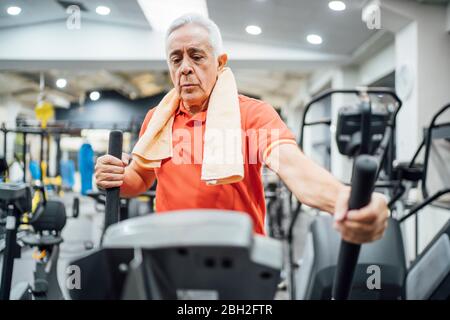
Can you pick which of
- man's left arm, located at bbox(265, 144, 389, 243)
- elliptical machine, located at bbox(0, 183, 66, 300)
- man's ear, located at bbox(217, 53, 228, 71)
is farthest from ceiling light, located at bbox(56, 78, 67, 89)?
man's left arm, located at bbox(265, 144, 389, 243)

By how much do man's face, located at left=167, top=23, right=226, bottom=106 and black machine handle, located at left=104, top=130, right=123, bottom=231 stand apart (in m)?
0.24

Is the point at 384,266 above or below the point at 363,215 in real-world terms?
below

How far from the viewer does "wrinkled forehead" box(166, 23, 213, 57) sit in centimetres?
108

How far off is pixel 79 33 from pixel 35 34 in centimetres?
37

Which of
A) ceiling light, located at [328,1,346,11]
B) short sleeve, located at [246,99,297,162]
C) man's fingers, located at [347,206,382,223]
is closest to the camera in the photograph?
man's fingers, located at [347,206,382,223]

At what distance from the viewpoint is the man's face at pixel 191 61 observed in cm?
108

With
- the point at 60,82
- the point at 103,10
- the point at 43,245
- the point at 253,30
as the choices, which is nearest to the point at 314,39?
the point at 253,30

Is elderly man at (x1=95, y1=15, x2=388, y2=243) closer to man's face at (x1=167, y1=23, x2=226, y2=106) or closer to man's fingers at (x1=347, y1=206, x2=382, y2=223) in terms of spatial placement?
man's face at (x1=167, y1=23, x2=226, y2=106)

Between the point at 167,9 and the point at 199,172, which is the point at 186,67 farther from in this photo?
the point at 167,9

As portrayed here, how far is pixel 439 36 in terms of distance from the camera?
4.01 meters

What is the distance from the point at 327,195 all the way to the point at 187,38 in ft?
1.83

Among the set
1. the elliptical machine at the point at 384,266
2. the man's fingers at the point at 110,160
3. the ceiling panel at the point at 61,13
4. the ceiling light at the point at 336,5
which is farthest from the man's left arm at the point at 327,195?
A: the ceiling light at the point at 336,5

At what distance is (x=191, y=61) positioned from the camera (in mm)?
1100
